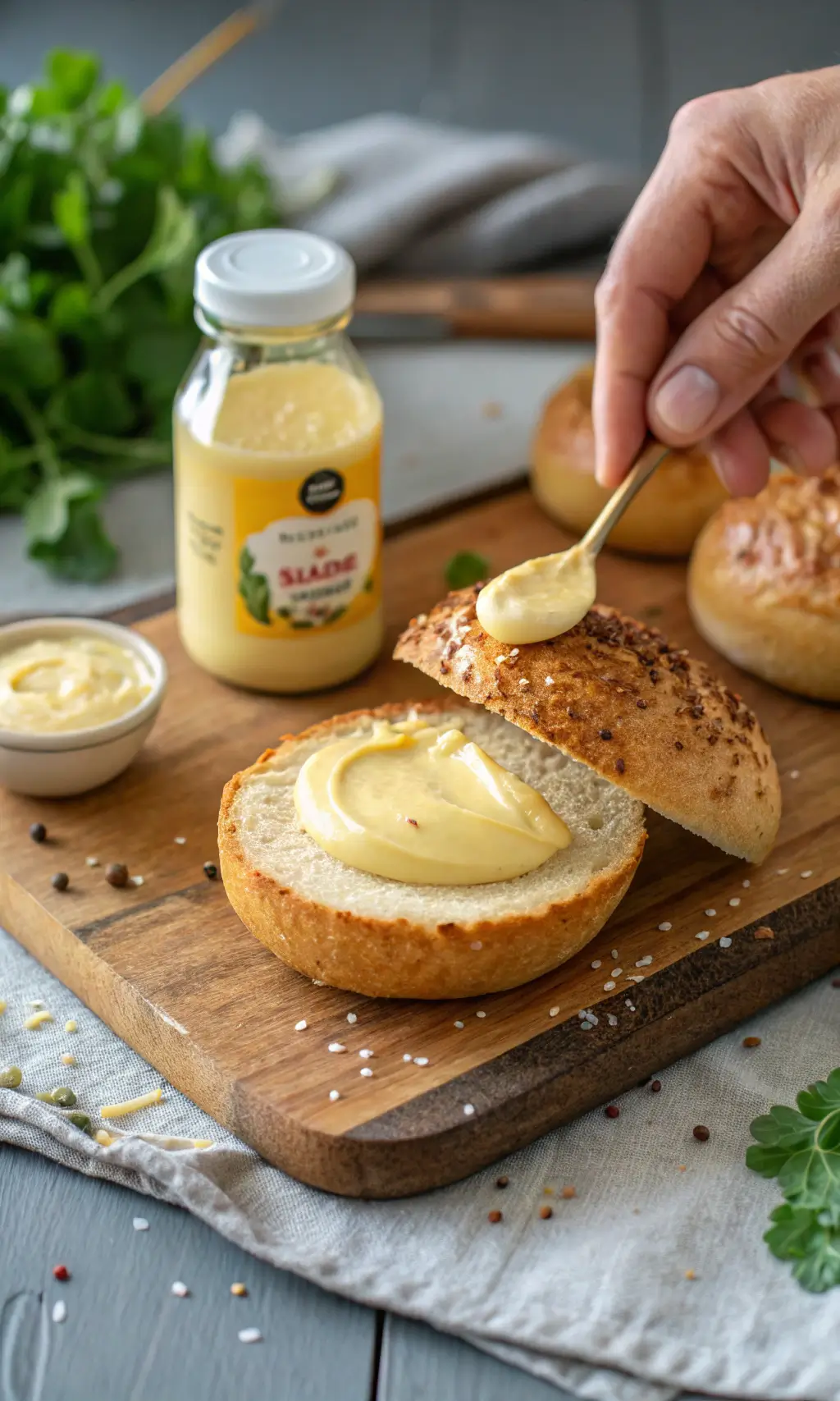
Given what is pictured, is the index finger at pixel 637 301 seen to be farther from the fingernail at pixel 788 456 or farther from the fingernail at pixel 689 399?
the fingernail at pixel 788 456

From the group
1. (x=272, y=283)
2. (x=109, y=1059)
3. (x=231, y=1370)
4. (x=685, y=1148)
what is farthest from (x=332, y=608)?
(x=231, y=1370)

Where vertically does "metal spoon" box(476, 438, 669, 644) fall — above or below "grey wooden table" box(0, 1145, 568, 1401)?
above

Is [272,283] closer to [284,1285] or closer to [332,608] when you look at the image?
[332,608]

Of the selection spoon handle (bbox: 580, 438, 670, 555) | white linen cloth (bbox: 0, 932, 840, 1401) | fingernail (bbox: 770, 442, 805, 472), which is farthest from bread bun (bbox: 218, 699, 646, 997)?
fingernail (bbox: 770, 442, 805, 472)

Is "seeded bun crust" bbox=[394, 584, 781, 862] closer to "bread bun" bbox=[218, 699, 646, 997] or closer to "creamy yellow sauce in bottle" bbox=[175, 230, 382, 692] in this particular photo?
"bread bun" bbox=[218, 699, 646, 997]

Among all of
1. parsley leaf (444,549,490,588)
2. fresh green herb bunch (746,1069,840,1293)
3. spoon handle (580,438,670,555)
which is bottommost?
fresh green herb bunch (746,1069,840,1293)

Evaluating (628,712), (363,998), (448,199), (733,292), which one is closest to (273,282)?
(733,292)

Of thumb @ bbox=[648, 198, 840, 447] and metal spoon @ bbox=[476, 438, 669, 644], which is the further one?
thumb @ bbox=[648, 198, 840, 447]
